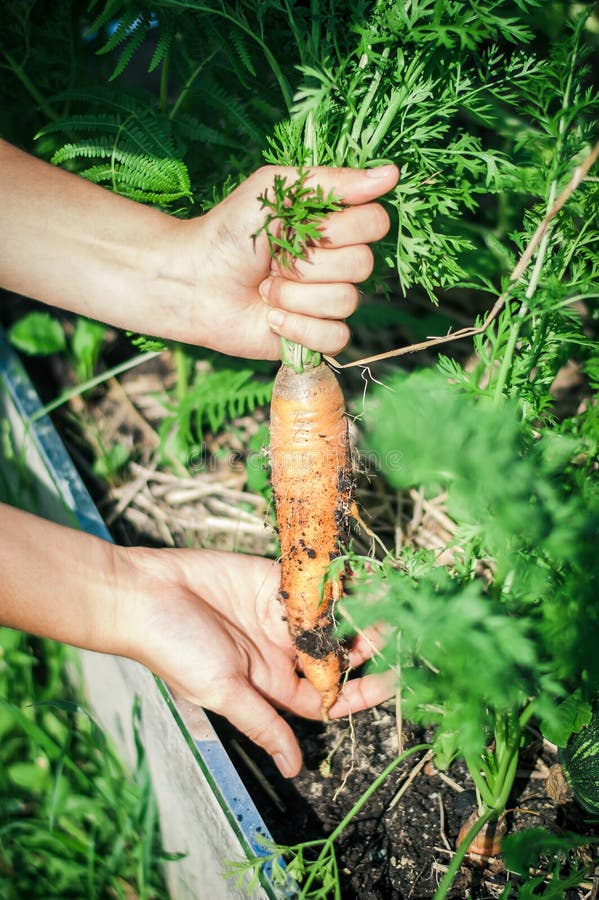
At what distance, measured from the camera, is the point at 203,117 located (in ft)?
6.98

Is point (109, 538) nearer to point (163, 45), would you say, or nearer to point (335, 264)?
point (335, 264)

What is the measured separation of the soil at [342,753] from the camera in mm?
1259

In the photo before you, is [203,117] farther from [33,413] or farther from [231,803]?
[231,803]

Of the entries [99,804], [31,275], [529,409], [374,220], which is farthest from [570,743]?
[31,275]

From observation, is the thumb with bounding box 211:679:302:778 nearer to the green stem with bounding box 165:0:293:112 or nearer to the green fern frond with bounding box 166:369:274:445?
the green fern frond with bounding box 166:369:274:445

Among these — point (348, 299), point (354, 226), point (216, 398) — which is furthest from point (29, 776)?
point (354, 226)

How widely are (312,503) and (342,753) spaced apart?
505 mm

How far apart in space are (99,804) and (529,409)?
1265mm

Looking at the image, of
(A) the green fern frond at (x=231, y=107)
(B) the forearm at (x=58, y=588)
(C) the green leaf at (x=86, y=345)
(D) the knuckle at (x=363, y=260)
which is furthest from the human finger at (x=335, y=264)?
(C) the green leaf at (x=86, y=345)

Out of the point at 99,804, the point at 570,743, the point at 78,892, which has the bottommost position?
the point at 78,892

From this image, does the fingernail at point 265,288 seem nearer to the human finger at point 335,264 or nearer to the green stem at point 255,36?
the human finger at point 335,264

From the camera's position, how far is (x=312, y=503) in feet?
4.67

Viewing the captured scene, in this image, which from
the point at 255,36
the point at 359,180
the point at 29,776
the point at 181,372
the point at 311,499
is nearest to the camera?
the point at 359,180

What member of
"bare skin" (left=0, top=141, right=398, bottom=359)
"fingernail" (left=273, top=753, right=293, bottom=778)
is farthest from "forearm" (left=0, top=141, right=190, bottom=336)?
"fingernail" (left=273, top=753, right=293, bottom=778)
